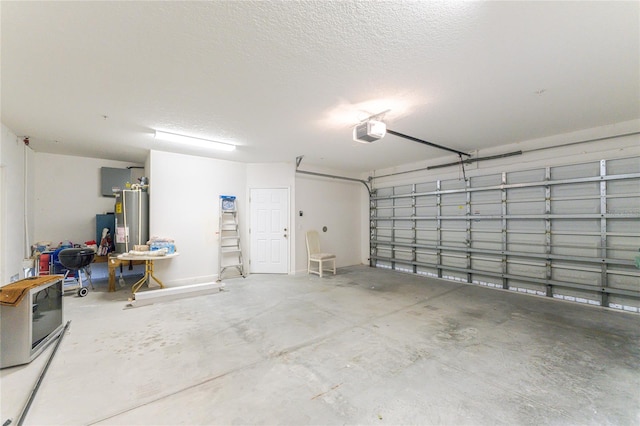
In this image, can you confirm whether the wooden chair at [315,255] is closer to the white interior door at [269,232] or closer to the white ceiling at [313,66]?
the white interior door at [269,232]

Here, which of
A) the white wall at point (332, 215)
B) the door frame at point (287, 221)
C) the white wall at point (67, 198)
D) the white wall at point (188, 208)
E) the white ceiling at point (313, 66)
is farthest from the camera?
the white wall at point (332, 215)

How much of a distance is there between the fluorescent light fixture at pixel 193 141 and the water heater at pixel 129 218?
1529 millimetres

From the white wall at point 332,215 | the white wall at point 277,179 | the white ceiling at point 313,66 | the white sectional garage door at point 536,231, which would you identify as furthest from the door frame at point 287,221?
the white sectional garage door at point 536,231

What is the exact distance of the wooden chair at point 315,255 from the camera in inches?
246

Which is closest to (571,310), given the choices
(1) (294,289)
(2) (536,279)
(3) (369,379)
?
(2) (536,279)

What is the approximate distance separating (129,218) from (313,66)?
189 inches

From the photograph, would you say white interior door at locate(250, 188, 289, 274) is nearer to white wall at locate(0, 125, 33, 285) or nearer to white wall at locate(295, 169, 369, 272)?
white wall at locate(295, 169, 369, 272)

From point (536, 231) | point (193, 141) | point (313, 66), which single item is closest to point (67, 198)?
point (193, 141)

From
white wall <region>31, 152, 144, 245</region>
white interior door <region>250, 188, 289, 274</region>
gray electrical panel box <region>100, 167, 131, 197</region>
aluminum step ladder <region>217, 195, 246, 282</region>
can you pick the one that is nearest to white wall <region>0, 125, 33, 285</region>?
white wall <region>31, 152, 144, 245</region>

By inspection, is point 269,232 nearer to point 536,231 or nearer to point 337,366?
point 337,366

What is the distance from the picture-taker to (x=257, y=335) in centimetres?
296

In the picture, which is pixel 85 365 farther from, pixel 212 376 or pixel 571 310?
pixel 571 310

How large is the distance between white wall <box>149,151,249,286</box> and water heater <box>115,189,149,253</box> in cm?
22

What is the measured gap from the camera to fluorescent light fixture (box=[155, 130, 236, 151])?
4.14 metres
